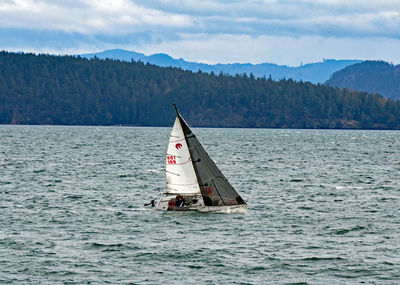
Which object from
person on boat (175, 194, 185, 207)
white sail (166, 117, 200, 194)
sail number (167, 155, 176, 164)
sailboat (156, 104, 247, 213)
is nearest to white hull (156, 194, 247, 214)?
sailboat (156, 104, 247, 213)

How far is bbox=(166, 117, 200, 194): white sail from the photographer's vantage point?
4153 centimetres

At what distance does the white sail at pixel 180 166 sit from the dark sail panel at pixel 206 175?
30 centimetres

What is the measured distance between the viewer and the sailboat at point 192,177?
136ft

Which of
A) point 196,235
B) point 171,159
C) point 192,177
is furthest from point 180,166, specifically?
point 196,235

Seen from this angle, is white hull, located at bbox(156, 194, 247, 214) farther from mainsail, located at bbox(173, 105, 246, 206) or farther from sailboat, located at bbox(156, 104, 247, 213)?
mainsail, located at bbox(173, 105, 246, 206)

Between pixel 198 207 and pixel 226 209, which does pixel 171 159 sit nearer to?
pixel 198 207

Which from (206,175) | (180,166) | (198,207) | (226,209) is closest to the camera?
(206,175)

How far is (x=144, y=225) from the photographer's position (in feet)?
131

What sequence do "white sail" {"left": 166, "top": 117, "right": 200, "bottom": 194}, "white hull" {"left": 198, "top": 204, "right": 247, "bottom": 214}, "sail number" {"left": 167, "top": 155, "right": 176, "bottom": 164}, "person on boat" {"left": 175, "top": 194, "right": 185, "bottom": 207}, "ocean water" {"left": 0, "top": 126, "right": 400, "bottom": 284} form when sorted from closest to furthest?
"ocean water" {"left": 0, "top": 126, "right": 400, "bottom": 284}
"white sail" {"left": 166, "top": 117, "right": 200, "bottom": 194}
"sail number" {"left": 167, "top": 155, "right": 176, "bottom": 164}
"white hull" {"left": 198, "top": 204, "right": 247, "bottom": 214}
"person on boat" {"left": 175, "top": 194, "right": 185, "bottom": 207}

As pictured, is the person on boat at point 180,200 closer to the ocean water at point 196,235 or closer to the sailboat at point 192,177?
the sailboat at point 192,177

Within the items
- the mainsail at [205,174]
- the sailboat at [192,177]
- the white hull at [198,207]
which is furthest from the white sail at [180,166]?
the white hull at [198,207]

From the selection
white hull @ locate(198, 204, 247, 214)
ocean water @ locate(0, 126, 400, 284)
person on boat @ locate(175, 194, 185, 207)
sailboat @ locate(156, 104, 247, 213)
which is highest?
sailboat @ locate(156, 104, 247, 213)

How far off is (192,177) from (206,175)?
82 cm

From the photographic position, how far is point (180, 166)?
42.0m
